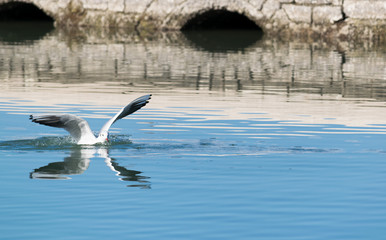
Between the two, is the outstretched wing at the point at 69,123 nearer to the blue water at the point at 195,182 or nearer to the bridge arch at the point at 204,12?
the blue water at the point at 195,182

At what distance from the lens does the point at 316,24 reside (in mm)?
21609

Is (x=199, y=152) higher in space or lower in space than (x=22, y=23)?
lower

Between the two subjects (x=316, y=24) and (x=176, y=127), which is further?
(x=316, y=24)

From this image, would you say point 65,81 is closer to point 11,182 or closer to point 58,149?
point 58,149

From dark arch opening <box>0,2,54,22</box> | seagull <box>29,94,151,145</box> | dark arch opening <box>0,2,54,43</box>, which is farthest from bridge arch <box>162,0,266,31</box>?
seagull <box>29,94,151,145</box>

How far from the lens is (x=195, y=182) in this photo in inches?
285

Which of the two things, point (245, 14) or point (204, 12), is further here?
point (204, 12)

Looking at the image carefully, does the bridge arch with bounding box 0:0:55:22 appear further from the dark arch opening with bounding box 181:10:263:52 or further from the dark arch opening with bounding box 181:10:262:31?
the dark arch opening with bounding box 181:10:263:52

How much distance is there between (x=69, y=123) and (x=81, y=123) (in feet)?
0.35

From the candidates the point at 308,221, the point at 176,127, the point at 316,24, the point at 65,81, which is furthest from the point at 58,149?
the point at 316,24

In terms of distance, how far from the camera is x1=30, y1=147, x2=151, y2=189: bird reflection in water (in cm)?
742

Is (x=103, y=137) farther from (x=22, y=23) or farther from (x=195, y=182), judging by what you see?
(x=22, y=23)

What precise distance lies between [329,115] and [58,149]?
3369mm

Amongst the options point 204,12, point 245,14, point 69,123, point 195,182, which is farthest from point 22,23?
point 195,182
